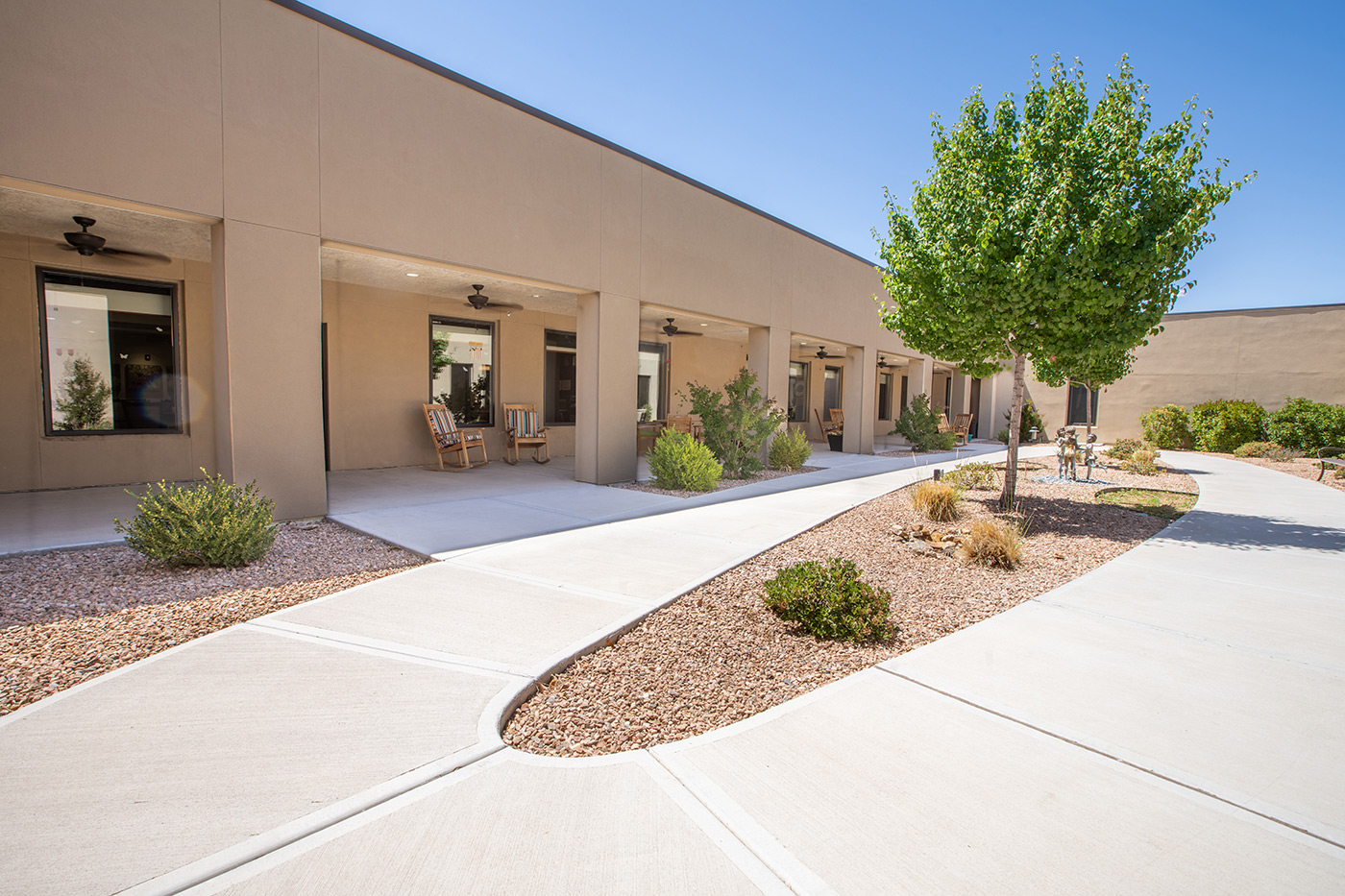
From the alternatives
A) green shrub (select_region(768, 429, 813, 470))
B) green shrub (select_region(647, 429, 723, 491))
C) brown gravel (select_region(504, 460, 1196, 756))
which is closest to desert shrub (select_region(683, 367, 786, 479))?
green shrub (select_region(768, 429, 813, 470))

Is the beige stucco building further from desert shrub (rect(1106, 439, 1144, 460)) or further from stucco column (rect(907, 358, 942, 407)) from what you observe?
desert shrub (rect(1106, 439, 1144, 460))

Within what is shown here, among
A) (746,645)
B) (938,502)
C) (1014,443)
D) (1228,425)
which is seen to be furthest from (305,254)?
(1228,425)

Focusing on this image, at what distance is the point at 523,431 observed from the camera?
11.1 meters

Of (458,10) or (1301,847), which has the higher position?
(458,10)

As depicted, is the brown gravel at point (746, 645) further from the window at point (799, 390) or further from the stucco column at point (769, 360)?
the window at point (799, 390)

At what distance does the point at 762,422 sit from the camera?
33.4ft

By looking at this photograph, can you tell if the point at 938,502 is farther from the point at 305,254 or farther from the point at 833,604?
the point at 305,254

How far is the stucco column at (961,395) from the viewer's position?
2305 cm

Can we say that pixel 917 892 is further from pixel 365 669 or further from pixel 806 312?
pixel 806 312

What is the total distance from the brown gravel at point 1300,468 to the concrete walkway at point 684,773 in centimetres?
1075

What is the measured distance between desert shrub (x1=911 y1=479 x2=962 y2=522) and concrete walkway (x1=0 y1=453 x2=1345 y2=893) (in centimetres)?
317

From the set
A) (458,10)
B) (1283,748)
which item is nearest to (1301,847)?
(1283,748)

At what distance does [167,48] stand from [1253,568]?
9849 millimetres

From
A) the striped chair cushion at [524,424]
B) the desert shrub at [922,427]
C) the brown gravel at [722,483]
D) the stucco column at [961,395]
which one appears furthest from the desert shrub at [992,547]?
the stucco column at [961,395]
